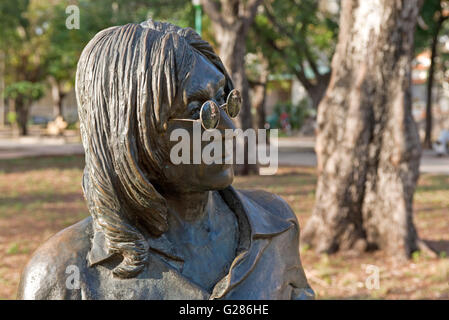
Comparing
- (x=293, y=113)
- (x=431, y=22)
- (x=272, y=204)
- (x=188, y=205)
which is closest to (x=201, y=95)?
(x=188, y=205)

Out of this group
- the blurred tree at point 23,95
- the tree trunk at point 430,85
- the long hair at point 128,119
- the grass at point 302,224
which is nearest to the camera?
the long hair at point 128,119

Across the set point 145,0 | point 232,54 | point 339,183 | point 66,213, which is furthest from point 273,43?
point 339,183

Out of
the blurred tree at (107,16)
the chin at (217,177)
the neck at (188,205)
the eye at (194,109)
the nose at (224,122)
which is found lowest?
the neck at (188,205)

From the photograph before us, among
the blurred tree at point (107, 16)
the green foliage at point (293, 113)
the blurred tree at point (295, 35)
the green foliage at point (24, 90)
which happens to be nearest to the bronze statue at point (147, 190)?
the blurred tree at point (107, 16)

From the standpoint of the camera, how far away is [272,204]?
1.87 m

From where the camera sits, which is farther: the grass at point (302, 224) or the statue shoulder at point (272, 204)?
the grass at point (302, 224)

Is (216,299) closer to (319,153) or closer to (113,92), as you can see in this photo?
(113,92)

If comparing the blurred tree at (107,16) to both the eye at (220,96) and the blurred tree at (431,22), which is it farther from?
the eye at (220,96)

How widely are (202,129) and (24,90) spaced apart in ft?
73.7

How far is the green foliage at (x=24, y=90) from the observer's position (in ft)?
70.4

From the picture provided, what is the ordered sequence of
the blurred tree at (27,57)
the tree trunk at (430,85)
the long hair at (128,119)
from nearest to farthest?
the long hair at (128,119), the tree trunk at (430,85), the blurred tree at (27,57)

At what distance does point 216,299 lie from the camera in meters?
1.46

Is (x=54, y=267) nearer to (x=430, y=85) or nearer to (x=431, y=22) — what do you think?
(x=431, y=22)

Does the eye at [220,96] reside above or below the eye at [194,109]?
above
